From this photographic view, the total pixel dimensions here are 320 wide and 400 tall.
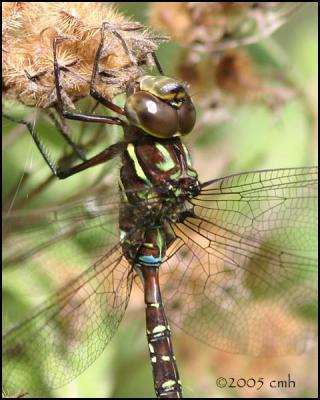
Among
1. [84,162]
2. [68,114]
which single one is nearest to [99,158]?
[84,162]

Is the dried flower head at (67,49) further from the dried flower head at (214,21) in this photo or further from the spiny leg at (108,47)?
the dried flower head at (214,21)

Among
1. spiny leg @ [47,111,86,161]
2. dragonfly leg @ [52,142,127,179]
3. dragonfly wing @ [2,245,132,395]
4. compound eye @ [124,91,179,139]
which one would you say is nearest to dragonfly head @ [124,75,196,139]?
compound eye @ [124,91,179,139]

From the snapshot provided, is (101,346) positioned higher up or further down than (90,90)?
further down

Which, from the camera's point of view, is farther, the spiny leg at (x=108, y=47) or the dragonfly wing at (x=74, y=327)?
the dragonfly wing at (x=74, y=327)

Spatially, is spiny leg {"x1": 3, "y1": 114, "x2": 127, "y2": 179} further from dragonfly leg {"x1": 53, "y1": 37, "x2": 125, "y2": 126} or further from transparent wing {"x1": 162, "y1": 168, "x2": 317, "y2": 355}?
transparent wing {"x1": 162, "y1": 168, "x2": 317, "y2": 355}

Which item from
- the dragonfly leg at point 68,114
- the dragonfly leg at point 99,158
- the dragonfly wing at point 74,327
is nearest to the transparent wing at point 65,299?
the dragonfly wing at point 74,327

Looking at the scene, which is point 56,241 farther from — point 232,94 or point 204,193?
point 232,94

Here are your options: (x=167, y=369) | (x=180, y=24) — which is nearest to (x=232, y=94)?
(x=180, y=24)
